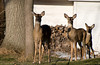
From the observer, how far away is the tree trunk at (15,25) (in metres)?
15.3

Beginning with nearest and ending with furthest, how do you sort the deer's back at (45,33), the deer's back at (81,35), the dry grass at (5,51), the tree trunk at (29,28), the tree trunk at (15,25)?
the deer's back at (45,33) < the deer's back at (81,35) < the tree trunk at (29,28) < the dry grass at (5,51) < the tree trunk at (15,25)

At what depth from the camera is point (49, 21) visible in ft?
54.4

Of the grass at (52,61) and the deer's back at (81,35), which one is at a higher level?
the deer's back at (81,35)

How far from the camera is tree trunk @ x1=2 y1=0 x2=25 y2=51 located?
15320 millimetres

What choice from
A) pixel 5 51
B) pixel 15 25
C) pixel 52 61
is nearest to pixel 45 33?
pixel 52 61

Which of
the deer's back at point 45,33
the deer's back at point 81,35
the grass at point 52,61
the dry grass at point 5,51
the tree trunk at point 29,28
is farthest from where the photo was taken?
the dry grass at point 5,51

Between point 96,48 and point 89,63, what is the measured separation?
233 inches

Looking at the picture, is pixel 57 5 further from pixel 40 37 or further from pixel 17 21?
pixel 40 37

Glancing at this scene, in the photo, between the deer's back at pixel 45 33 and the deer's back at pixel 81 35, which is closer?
the deer's back at pixel 45 33

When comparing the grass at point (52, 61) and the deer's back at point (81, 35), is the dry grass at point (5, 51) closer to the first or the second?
the grass at point (52, 61)

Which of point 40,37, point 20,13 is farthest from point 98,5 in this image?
point 40,37

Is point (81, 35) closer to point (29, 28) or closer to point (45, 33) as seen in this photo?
point (45, 33)

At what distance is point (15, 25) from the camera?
51.0 feet

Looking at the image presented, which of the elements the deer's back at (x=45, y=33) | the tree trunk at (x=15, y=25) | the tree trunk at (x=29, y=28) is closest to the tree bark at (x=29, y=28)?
the tree trunk at (x=29, y=28)
